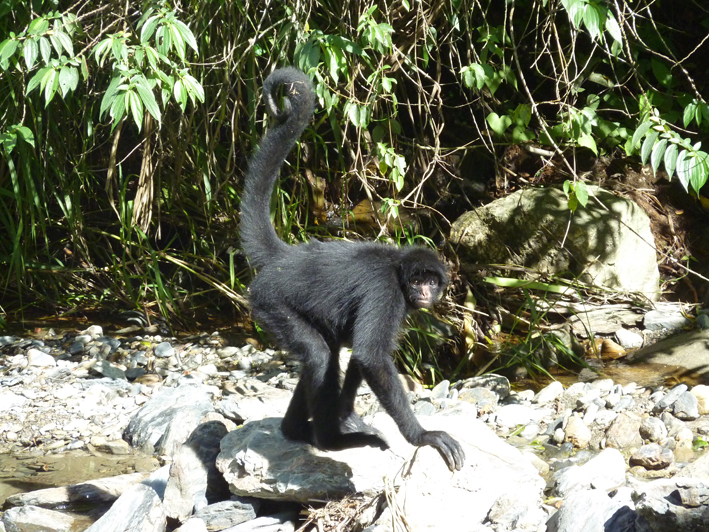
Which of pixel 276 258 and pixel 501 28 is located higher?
pixel 501 28

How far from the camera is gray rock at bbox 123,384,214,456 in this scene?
19.1 ft

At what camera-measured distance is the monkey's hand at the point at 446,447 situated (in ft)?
13.6

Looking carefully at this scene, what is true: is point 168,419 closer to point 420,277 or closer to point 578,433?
point 420,277

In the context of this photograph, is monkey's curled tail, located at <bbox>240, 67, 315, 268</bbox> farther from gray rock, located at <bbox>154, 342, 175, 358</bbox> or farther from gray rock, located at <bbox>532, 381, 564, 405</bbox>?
gray rock, located at <bbox>154, 342, 175, 358</bbox>

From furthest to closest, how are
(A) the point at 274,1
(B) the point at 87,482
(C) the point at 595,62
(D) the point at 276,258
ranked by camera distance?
(C) the point at 595,62 < (A) the point at 274,1 < (B) the point at 87,482 < (D) the point at 276,258

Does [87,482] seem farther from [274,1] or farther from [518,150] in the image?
[518,150]

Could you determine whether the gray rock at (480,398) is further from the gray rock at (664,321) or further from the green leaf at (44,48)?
the green leaf at (44,48)

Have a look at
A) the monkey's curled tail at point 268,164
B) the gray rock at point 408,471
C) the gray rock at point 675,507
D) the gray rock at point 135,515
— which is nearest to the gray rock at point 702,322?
the gray rock at point 408,471

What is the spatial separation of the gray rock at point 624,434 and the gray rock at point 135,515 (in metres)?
3.22

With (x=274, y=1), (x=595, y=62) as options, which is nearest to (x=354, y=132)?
(x=274, y=1)

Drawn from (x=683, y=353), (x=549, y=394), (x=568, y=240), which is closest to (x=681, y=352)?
(x=683, y=353)

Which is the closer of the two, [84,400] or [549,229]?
[84,400]

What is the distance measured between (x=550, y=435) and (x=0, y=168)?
21.6ft

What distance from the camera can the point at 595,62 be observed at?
28.3 feet
